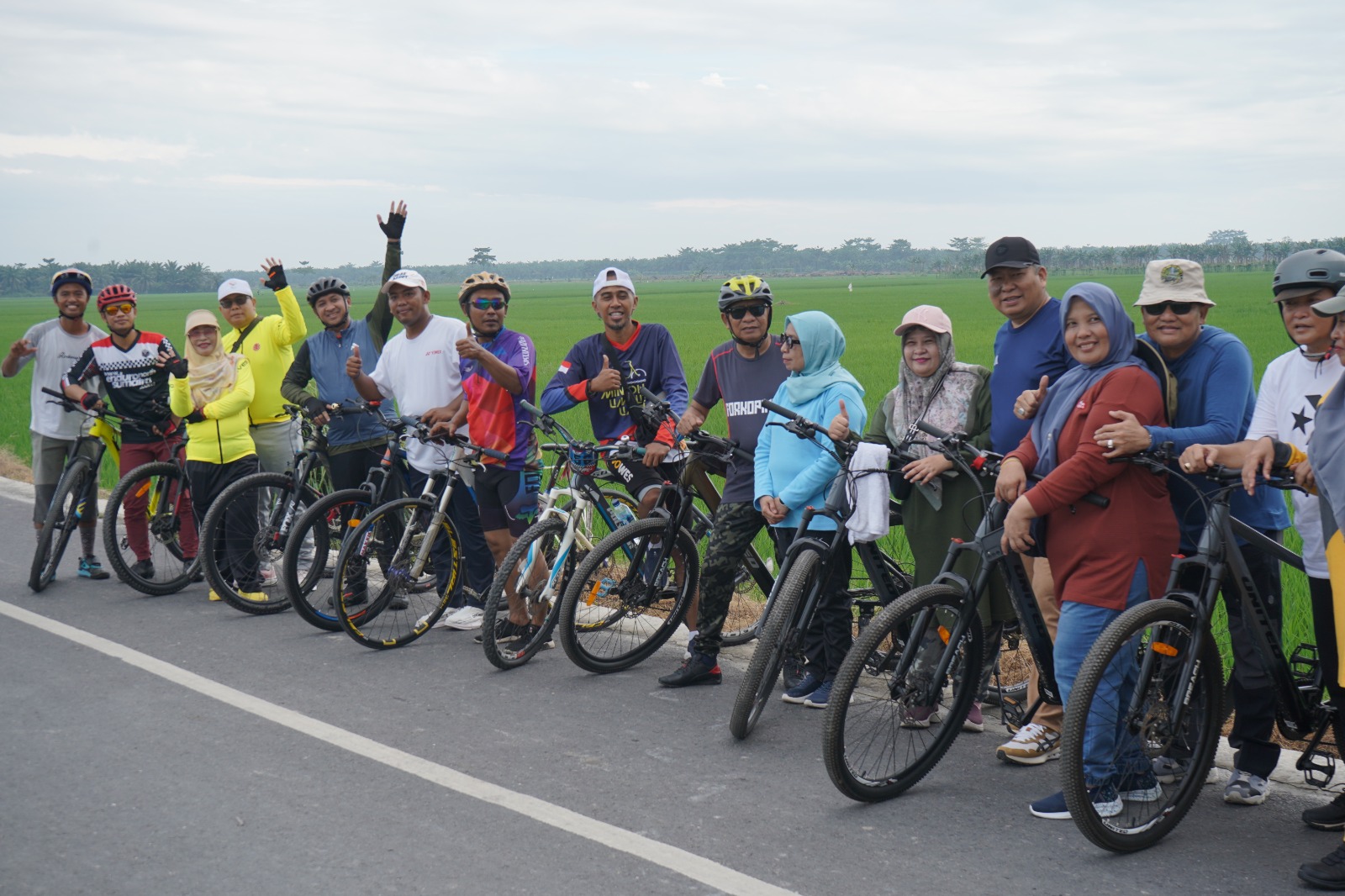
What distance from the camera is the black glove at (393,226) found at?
8156 millimetres

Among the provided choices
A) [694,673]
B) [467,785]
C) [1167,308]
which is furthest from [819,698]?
[1167,308]

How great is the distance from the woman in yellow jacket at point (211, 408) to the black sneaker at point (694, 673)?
11.3ft

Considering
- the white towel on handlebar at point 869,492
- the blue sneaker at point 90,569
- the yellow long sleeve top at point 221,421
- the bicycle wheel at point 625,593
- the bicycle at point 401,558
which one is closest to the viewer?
the white towel on handlebar at point 869,492

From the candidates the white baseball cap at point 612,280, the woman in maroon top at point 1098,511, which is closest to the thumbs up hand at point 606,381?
the white baseball cap at point 612,280

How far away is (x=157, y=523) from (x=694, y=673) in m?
4.17

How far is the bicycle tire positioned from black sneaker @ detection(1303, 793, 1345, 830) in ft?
6.44

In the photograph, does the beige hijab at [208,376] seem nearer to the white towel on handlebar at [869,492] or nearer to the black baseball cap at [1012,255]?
the white towel on handlebar at [869,492]

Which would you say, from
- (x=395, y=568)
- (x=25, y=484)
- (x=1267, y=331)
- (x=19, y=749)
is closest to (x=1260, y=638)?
(x=395, y=568)

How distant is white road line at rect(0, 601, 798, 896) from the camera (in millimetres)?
3947

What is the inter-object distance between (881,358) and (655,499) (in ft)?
65.4

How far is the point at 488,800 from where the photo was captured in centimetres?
457

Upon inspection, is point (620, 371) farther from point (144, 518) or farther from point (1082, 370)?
point (144, 518)

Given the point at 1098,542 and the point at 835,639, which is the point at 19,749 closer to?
the point at 835,639

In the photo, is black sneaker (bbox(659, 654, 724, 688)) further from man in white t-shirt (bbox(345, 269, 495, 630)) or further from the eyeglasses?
the eyeglasses
